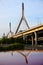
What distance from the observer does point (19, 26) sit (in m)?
74.1

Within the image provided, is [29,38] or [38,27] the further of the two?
[29,38]

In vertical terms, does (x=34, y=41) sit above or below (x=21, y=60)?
above

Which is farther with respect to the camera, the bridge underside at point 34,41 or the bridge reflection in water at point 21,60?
the bridge underside at point 34,41

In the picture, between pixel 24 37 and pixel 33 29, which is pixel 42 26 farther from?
pixel 24 37

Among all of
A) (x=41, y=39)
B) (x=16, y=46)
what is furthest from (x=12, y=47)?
(x=41, y=39)

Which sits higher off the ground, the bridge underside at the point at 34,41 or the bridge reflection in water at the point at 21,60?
the bridge underside at the point at 34,41

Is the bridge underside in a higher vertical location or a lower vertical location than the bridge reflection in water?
higher

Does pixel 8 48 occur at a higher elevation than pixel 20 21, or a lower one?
lower

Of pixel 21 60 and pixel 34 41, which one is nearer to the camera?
pixel 21 60

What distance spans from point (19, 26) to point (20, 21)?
11.6ft

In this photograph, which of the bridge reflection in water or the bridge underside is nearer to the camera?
the bridge reflection in water

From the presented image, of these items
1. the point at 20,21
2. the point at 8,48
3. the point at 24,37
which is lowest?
the point at 8,48

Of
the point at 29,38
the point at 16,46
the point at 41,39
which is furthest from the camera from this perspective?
the point at 29,38

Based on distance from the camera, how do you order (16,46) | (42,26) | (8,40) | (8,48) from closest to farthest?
1. (8,48)
2. (16,46)
3. (42,26)
4. (8,40)
